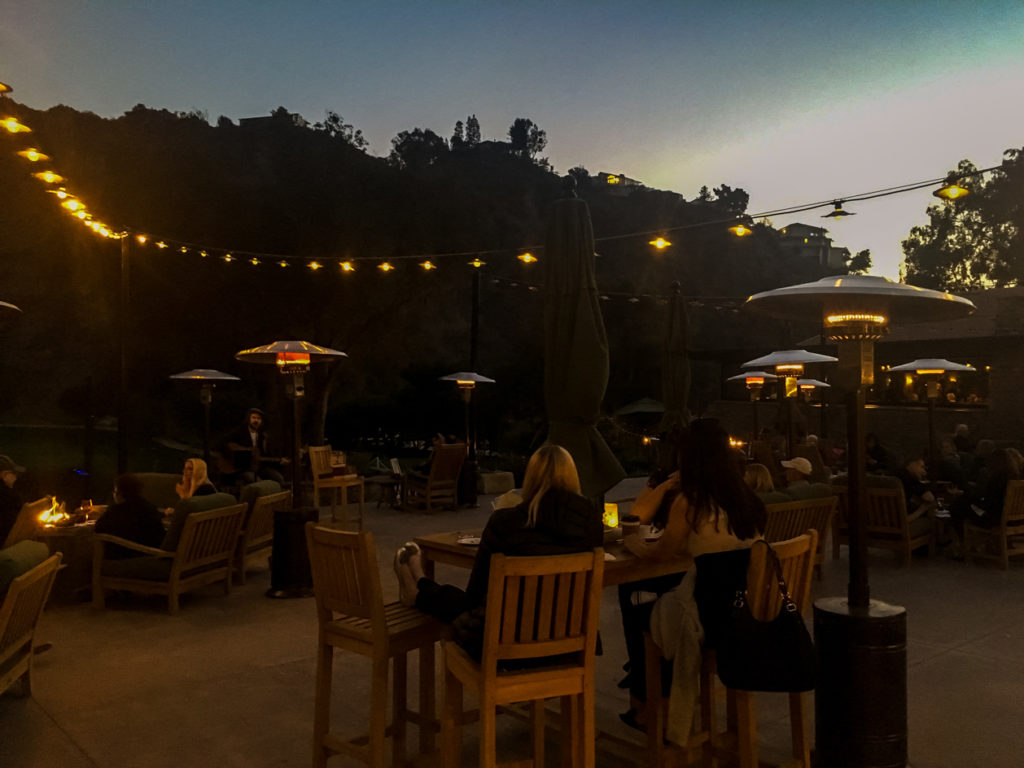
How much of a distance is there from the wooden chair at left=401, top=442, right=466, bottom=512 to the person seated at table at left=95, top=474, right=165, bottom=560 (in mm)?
5184

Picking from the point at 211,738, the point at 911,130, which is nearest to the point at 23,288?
the point at 211,738

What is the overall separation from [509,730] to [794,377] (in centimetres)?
896

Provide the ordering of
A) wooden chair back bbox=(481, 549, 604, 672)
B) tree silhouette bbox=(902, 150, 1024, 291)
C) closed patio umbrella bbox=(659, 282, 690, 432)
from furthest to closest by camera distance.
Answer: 1. tree silhouette bbox=(902, 150, 1024, 291)
2. closed patio umbrella bbox=(659, 282, 690, 432)
3. wooden chair back bbox=(481, 549, 604, 672)

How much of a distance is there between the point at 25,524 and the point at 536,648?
4.03 meters

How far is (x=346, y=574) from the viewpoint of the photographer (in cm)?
295

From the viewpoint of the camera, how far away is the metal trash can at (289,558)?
19.6 feet

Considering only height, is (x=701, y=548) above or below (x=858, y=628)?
above

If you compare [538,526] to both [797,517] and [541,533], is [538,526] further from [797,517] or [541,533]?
[797,517]

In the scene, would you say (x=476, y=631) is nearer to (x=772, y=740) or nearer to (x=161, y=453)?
(x=772, y=740)

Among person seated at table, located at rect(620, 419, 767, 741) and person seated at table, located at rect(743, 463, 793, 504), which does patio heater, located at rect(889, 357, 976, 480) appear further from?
person seated at table, located at rect(620, 419, 767, 741)

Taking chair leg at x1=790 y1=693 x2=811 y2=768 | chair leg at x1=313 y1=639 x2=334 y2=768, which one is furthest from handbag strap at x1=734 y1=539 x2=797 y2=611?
chair leg at x1=313 y1=639 x2=334 y2=768

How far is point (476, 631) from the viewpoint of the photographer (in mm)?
2643

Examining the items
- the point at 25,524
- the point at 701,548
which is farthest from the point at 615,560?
the point at 25,524

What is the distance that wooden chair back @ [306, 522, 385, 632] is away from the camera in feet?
9.34
